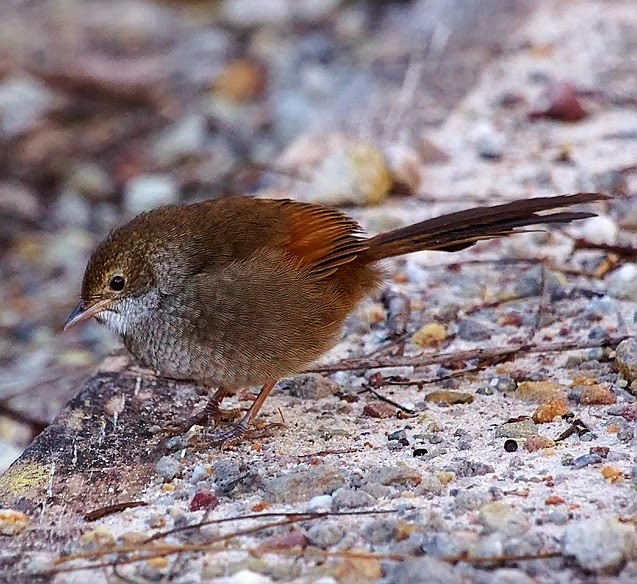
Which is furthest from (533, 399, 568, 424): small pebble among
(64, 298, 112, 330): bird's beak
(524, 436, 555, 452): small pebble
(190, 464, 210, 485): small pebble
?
(64, 298, 112, 330): bird's beak

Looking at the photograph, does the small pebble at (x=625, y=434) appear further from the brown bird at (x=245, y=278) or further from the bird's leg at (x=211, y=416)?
the bird's leg at (x=211, y=416)

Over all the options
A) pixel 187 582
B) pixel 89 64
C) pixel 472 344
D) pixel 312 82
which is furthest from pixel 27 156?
pixel 187 582

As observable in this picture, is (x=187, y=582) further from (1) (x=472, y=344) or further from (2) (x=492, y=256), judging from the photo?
(2) (x=492, y=256)

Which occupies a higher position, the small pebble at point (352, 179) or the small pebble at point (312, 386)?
the small pebble at point (352, 179)

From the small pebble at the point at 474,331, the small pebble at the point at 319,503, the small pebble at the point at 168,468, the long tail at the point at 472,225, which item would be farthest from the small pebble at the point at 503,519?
the small pebble at the point at 474,331

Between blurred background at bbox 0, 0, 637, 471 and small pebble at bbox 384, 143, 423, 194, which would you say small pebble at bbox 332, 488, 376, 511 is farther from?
small pebble at bbox 384, 143, 423, 194

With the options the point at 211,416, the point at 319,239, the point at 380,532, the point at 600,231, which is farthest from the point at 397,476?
the point at 600,231
